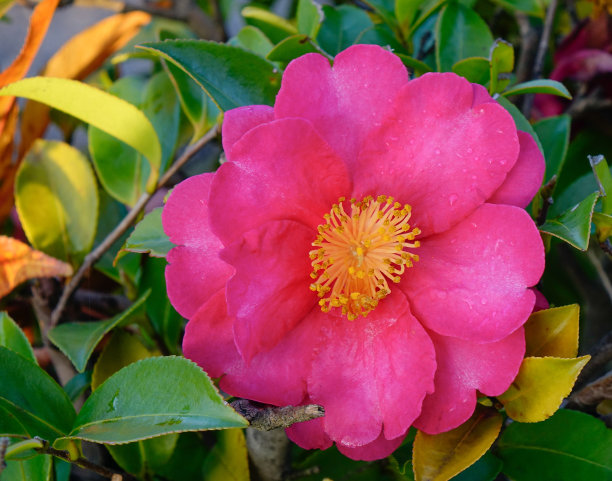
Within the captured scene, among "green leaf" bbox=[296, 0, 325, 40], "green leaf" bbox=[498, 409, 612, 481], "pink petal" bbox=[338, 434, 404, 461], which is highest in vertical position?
"green leaf" bbox=[296, 0, 325, 40]

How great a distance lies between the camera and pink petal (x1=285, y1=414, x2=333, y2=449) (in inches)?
21.3

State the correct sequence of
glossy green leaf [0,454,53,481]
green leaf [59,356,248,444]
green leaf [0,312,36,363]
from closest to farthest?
green leaf [59,356,248,444] → glossy green leaf [0,454,53,481] → green leaf [0,312,36,363]

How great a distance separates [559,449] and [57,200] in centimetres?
63

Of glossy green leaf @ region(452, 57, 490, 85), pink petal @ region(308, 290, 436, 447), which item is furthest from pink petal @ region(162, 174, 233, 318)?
glossy green leaf @ region(452, 57, 490, 85)

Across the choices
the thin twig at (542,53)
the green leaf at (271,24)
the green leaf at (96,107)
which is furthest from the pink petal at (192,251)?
the thin twig at (542,53)

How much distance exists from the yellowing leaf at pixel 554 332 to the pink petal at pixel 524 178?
3.7 inches

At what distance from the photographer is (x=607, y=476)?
58 cm

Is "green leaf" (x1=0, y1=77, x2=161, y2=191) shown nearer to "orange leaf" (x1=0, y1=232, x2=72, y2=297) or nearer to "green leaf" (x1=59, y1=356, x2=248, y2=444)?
"orange leaf" (x1=0, y1=232, x2=72, y2=297)

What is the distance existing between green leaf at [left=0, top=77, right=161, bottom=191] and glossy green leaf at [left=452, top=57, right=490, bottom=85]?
35 cm

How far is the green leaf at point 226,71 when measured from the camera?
0.64 metres

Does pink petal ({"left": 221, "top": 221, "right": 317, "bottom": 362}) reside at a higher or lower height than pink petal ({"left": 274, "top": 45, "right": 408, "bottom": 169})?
lower

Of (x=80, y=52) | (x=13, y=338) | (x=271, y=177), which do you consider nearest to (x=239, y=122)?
(x=271, y=177)

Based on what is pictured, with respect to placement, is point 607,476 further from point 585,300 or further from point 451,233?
Result: point 585,300

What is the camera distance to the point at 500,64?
68cm
